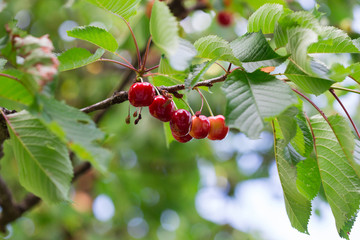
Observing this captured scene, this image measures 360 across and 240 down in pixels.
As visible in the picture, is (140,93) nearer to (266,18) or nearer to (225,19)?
(266,18)

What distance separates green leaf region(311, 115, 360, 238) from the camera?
3.07 feet

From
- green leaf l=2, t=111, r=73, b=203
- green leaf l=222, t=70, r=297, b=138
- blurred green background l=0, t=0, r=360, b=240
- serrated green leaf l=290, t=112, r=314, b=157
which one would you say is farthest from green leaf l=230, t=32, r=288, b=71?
blurred green background l=0, t=0, r=360, b=240

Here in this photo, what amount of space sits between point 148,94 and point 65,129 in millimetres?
309

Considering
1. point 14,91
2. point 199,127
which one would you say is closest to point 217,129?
point 199,127

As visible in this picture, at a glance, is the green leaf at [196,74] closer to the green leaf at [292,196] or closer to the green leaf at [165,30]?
the green leaf at [165,30]

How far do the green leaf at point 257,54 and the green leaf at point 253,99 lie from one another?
25 mm

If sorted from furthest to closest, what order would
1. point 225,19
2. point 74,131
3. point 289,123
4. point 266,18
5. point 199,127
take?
point 225,19 → point 199,127 → point 266,18 → point 289,123 → point 74,131

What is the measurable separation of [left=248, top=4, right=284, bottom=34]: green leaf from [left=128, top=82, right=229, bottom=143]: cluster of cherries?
26 cm

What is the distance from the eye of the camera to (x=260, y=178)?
4141mm

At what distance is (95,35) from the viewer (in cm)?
92

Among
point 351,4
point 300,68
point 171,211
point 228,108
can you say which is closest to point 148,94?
point 228,108

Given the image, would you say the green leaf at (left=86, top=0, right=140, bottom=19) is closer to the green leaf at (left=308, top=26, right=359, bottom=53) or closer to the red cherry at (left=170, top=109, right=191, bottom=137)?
the red cherry at (left=170, top=109, right=191, bottom=137)

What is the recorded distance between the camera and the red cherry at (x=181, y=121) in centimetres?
96

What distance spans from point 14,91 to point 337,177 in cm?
79
